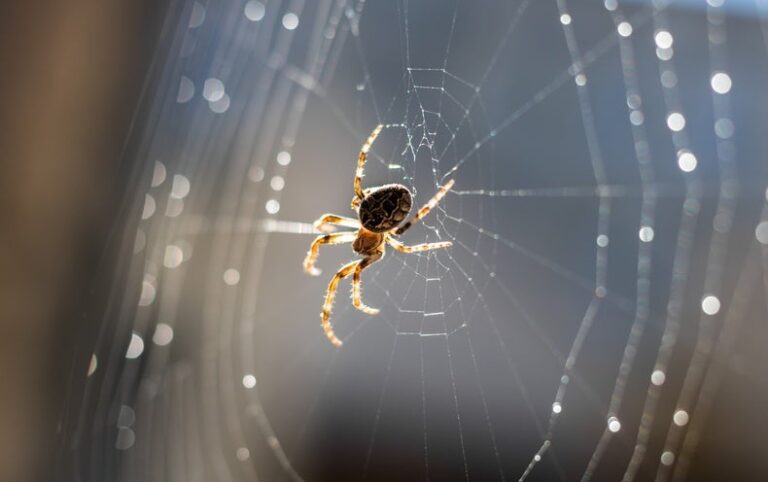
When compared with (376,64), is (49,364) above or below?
below

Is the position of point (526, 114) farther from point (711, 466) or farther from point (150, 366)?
point (150, 366)

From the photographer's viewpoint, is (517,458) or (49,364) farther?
(517,458)

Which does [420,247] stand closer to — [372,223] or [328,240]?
[372,223]

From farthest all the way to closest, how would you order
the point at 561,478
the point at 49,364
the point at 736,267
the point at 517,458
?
the point at 736,267, the point at 517,458, the point at 561,478, the point at 49,364

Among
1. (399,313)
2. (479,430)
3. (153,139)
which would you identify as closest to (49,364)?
(153,139)

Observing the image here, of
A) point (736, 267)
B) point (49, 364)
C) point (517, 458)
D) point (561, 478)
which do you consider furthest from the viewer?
point (736, 267)

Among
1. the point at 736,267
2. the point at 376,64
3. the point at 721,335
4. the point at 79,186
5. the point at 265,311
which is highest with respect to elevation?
the point at 376,64

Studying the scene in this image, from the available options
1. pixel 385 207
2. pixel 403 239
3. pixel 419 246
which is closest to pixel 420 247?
pixel 419 246
